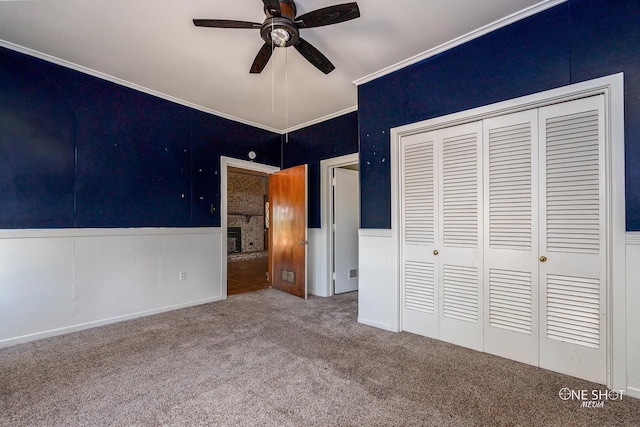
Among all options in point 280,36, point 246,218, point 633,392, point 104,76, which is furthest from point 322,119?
point 246,218

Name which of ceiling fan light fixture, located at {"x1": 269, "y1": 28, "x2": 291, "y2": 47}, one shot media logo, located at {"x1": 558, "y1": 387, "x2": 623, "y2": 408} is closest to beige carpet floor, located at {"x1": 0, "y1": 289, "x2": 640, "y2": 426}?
one shot media logo, located at {"x1": 558, "y1": 387, "x2": 623, "y2": 408}

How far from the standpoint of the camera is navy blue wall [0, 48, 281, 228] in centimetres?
277

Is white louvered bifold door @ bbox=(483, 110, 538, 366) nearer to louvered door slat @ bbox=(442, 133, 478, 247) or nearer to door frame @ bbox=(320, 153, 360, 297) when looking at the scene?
louvered door slat @ bbox=(442, 133, 478, 247)

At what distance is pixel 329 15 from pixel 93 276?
11.2ft

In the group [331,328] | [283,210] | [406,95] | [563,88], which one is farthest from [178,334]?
[563,88]

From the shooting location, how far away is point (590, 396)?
6.14ft

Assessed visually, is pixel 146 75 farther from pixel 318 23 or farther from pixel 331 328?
pixel 331 328

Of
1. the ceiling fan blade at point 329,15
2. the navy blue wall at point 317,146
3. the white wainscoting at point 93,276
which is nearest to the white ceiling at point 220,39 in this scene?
the ceiling fan blade at point 329,15

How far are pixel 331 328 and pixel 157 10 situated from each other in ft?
10.5

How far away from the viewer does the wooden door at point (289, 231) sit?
14.6ft

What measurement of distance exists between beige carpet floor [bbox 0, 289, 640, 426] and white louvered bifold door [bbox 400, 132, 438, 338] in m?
0.25

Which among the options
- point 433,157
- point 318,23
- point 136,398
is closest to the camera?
point 136,398

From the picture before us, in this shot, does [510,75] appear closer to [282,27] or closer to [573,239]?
[573,239]

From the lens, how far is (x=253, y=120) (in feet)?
15.5
